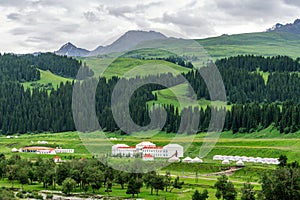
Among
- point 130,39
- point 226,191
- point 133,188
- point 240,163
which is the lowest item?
point 133,188

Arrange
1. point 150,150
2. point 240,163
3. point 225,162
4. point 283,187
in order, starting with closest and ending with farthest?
point 283,187, point 240,163, point 225,162, point 150,150

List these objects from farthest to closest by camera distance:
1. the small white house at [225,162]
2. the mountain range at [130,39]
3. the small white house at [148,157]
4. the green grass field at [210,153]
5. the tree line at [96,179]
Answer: the small white house at [148,157]
the small white house at [225,162]
the green grass field at [210,153]
the tree line at [96,179]
the mountain range at [130,39]

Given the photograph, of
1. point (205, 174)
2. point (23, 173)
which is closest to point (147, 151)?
point (205, 174)

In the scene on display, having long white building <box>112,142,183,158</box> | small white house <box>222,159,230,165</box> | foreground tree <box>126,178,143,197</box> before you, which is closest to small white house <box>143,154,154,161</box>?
long white building <box>112,142,183,158</box>

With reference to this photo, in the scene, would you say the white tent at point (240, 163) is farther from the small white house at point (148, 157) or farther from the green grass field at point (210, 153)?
the small white house at point (148, 157)

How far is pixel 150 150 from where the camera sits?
133 m

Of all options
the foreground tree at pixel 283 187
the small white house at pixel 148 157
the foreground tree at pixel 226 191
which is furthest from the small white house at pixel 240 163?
the foreground tree at pixel 283 187

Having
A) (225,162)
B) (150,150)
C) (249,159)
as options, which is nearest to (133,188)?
(225,162)

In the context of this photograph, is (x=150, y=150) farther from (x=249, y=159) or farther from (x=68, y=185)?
(x=68, y=185)

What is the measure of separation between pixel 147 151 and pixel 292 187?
76.2m

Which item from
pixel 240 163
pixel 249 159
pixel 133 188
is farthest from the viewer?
pixel 249 159

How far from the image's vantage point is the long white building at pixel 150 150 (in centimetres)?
12862

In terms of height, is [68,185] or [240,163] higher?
[240,163]

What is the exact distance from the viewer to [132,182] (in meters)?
83.1
